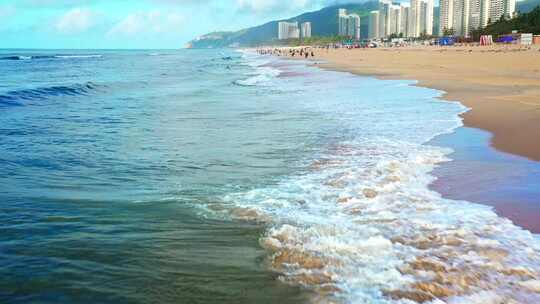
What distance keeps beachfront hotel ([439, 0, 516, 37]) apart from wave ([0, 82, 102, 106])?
15776 cm

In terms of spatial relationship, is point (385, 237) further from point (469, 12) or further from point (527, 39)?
point (469, 12)

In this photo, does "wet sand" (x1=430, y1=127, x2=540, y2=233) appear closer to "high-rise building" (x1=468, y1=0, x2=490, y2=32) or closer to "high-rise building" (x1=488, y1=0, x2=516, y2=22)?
"high-rise building" (x1=488, y1=0, x2=516, y2=22)

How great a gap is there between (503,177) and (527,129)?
12.5 ft

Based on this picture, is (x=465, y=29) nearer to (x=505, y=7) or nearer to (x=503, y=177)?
(x=505, y=7)

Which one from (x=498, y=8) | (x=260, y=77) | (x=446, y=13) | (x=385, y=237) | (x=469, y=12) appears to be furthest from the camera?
(x=446, y=13)

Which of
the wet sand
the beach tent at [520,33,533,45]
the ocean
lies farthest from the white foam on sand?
the beach tent at [520,33,533,45]

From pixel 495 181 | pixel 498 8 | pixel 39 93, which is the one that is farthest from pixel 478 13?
pixel 495 181

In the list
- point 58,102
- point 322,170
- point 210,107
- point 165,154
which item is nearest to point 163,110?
point 210,107

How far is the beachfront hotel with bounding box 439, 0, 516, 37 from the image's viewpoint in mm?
169250

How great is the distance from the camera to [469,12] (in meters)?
181

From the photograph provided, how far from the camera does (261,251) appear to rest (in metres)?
4.12

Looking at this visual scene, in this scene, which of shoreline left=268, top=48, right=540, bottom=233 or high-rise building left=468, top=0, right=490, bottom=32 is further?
high-rise building left=468, top=0, right=490, bottom=32

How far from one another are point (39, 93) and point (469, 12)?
185683mm

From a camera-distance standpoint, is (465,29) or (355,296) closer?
(355,296)
